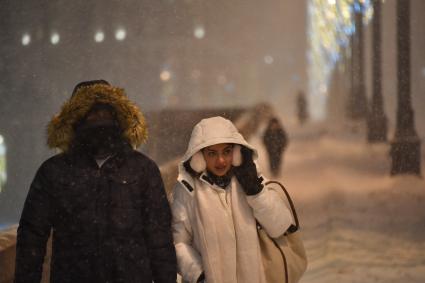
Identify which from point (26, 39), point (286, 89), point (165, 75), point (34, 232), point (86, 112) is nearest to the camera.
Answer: point (34, 232)

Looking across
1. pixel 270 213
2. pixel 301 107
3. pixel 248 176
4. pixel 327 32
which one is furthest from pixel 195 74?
pixel 270 213

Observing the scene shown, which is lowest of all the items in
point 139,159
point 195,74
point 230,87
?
point 139,159

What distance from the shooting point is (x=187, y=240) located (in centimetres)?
294

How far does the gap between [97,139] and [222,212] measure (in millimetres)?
733

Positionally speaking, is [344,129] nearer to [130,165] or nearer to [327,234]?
[327,234]

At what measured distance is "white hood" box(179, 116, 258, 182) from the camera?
9.49 feet

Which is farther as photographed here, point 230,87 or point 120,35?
point 230,87

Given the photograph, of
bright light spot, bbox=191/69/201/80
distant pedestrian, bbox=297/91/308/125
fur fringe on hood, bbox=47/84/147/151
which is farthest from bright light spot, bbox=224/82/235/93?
fur fringe on hood, bbox=47/84/147/151

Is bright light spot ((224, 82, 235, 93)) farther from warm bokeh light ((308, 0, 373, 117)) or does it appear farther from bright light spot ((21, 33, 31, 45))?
bright light spot ((21, 33, 31, 45))

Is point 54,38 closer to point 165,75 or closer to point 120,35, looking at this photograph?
point 120,35

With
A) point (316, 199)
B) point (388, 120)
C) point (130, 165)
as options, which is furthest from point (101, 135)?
point (388, 120)

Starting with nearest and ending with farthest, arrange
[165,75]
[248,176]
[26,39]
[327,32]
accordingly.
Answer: [248,176] < [26,39] < [165,75] < [327,32]

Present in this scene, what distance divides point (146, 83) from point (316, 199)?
172 cm

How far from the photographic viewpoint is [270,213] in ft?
9.35
